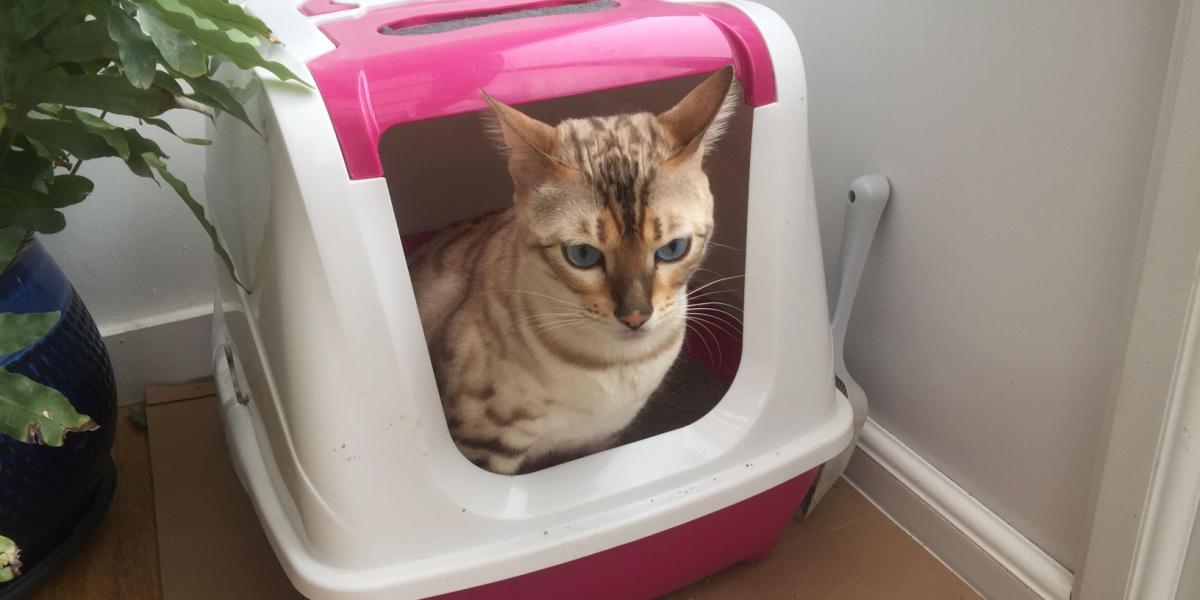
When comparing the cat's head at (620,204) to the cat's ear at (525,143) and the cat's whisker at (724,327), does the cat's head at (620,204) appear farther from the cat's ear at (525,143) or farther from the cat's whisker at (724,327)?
the cat's whisker at (724,327)

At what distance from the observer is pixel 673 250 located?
0.85 meters

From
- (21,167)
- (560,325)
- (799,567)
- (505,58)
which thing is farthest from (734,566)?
(21,167)

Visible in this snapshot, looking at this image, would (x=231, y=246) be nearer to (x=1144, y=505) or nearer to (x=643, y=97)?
(x=643, y=97)

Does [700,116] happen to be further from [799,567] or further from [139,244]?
[139,244]

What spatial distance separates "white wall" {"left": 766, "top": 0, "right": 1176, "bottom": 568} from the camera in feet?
2.76

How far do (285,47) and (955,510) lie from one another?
3.02 ft

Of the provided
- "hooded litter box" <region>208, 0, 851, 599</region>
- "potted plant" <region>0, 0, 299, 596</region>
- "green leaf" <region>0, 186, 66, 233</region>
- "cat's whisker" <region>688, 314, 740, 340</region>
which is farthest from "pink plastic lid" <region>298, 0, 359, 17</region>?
"cat's whisker" <region>688, 314, 740, 340</region>

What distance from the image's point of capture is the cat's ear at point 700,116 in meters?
0.81

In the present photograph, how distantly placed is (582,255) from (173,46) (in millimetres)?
384

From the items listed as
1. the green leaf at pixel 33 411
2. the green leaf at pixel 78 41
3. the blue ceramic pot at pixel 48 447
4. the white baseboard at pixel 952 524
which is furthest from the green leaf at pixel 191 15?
the white baseboard at pixel 952 524

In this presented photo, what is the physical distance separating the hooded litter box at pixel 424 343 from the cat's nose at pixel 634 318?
0.17m

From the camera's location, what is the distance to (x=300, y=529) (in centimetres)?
87

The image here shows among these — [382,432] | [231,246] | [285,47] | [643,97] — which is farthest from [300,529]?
[643,97]

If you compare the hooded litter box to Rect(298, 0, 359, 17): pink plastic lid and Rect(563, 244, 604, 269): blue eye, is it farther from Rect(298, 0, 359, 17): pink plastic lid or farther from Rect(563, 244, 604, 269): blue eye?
Rect(563, 244, 604, 269): blue eye
